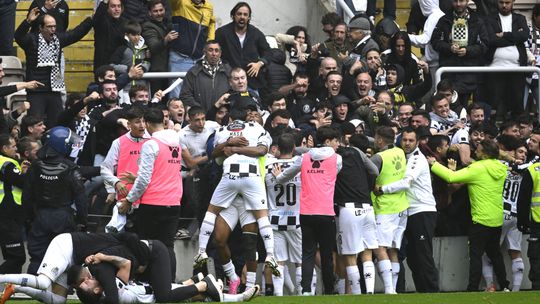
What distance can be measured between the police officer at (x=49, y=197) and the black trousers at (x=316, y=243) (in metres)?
2.67

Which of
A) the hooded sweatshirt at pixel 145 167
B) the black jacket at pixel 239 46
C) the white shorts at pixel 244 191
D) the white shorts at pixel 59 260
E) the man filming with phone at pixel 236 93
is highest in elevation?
the black jacket at pixel 239 46

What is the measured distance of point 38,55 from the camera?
Result: 23609 millimetres

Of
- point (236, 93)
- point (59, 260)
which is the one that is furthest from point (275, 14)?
point (59, 260)

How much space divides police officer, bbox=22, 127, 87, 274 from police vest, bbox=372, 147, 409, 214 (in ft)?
12.0

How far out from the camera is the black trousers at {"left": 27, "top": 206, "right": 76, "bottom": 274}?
66.1 feet

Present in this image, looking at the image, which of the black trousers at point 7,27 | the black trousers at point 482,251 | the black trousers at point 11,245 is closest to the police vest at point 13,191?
the black trousers at point 11,245

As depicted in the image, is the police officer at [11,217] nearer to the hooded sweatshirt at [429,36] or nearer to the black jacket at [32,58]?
the black jacket at [32,58]

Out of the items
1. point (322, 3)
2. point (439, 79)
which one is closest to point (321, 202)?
point (439, 79)

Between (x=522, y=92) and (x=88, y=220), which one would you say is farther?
(x=522, y=92)

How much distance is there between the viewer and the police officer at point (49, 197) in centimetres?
2014

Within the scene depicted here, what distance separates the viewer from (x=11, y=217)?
2080 centimetres

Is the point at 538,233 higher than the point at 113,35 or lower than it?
lower

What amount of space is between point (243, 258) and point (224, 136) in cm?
151

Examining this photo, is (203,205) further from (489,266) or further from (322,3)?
(322,3)
